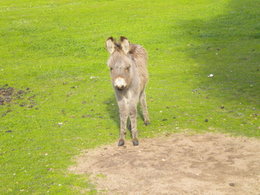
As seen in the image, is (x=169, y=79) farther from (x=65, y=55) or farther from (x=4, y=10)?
(x=4, y=10)

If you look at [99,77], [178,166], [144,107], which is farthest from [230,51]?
[178,166]

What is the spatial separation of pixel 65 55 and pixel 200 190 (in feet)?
58.6

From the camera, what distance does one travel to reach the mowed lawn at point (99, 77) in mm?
12141

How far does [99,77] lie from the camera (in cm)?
2022

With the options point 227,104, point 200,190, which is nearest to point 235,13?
point 227,104

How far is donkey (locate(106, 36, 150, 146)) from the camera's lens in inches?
426

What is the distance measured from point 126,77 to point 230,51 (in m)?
13.4

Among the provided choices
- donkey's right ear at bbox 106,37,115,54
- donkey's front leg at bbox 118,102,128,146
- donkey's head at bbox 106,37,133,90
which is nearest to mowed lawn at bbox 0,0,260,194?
donkey's front leg at bbox 118,102,128,146

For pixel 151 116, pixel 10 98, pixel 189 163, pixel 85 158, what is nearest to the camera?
pixel 189 163

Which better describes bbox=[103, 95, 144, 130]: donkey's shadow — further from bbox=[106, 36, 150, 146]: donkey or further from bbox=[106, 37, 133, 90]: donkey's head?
bbox=[106, 37, 133, 90]: donkey's head

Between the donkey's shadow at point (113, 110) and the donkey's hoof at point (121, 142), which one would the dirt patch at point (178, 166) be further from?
the donkey's shadow at point (113, 110)

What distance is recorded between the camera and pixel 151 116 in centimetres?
1436

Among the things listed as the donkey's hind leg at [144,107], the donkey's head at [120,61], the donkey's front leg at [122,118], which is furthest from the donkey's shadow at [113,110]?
the donkey's head at [120,61]

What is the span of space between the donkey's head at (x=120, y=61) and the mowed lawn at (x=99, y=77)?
243cm
